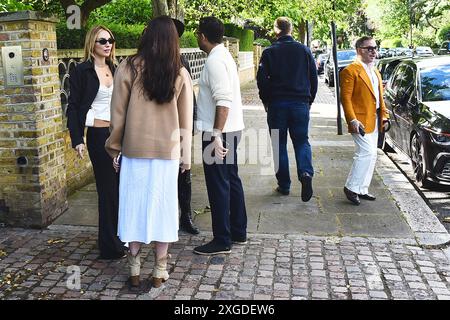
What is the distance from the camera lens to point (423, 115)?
24.4 feet

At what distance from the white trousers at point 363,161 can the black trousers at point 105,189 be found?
2.70 metres

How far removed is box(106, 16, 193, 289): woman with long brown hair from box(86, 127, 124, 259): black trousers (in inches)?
26.2

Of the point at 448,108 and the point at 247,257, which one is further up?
the point at 448,108

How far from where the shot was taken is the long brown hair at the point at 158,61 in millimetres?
3836

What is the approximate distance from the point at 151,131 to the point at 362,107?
3.00 metres

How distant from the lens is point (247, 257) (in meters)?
4.79

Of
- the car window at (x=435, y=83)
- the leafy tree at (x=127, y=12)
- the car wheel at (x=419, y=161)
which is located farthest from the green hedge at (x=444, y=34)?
the car wheel at (x=419, y=161)

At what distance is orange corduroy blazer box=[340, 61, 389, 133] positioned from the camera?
20.0 feet

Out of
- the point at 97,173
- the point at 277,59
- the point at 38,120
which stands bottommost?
the point at 97,173

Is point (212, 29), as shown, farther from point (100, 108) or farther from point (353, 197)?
point (353, 197)
